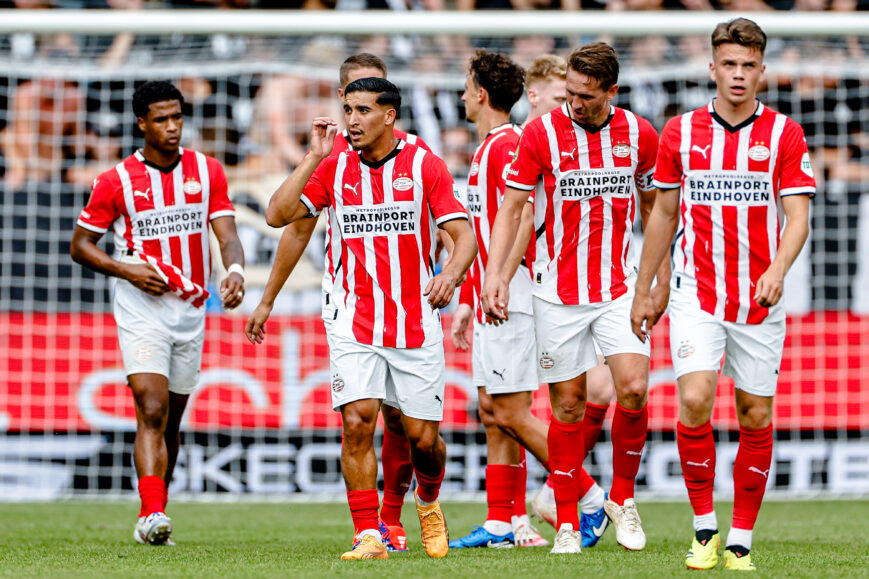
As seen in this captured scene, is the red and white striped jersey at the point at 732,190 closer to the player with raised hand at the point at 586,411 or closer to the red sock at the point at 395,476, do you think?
the player with raised hand at the point at 586,411

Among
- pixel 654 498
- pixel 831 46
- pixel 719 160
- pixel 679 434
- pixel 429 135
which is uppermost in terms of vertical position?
pixel 831 46

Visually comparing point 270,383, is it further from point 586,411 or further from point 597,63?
point 597,63

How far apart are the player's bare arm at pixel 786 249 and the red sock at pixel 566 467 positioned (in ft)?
4.04

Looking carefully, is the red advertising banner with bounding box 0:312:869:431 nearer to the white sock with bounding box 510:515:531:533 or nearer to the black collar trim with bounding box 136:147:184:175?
the black collar trim with bounding box 136:147:184:175

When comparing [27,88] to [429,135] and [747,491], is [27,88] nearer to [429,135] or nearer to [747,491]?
[429,135]

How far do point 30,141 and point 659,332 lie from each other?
5397mm

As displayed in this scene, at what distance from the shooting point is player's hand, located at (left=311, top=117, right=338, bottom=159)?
5.44 m

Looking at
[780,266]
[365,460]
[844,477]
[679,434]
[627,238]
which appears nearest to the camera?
[780,266]

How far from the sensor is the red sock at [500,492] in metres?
6.37

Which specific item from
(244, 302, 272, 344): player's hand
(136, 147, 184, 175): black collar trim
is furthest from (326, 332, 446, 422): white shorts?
(136, 147, 184, 175): black collar trim

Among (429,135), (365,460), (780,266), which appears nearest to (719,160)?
(780,266)

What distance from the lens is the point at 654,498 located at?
964 centimetres

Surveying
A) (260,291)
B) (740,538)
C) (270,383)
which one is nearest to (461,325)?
(740,538)

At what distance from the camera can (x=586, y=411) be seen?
6504 mm
